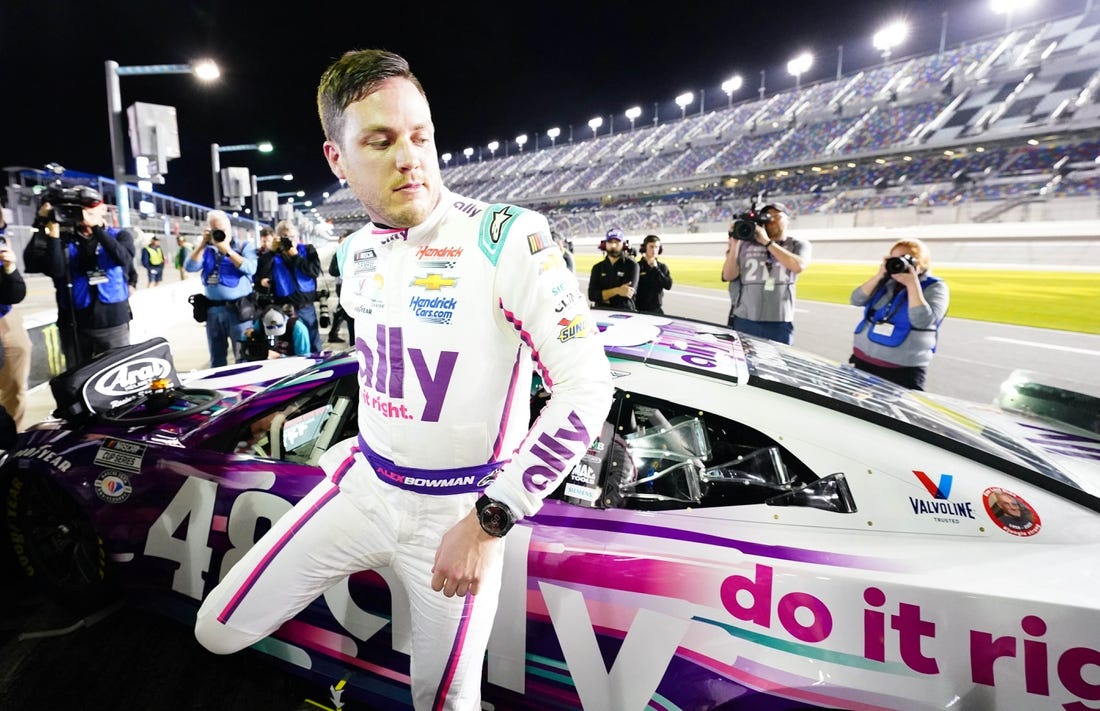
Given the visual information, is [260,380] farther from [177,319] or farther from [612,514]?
[177,319]

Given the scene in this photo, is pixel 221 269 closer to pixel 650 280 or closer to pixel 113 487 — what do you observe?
pixel 113 487

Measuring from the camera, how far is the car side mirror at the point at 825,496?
1507 mm

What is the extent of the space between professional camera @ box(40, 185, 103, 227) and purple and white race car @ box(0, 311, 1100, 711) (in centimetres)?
297

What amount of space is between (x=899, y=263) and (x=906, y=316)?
33cm

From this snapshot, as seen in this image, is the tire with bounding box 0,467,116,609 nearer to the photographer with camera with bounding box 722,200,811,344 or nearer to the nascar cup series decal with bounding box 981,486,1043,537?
the nascar cup series decal with bounding box 981,486,1043,537

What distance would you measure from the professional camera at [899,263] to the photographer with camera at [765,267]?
82 centimetres

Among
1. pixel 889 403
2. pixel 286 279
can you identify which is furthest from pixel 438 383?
pixel 286 279

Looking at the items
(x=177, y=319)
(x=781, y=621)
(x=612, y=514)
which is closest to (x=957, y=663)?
(x=781, y=621)

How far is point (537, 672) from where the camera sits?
1.59m

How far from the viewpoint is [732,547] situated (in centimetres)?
146

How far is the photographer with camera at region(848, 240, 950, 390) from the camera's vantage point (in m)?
3.66

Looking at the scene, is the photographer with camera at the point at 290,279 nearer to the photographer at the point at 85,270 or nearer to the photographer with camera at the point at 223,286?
the photographer with camera at the point at 223,286

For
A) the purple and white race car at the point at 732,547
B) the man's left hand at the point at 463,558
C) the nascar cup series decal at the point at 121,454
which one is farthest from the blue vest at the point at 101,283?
the man's left hand at the point at 463,558

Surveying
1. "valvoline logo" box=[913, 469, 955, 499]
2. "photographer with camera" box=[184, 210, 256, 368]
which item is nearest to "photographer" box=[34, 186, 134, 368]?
"photographer with camera" box=[184, 210, 256, 368]
